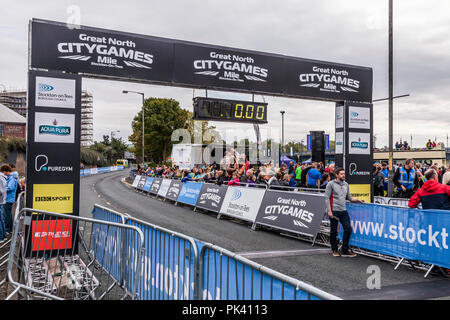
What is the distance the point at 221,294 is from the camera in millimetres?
3479

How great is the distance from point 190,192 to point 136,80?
31.8 feet

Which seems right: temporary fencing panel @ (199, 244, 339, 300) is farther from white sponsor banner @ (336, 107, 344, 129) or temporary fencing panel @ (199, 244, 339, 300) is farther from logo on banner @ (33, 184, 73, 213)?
white sponsor banner @ (336, 107, 344, 129)

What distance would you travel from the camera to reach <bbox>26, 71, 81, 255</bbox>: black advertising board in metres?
7.73

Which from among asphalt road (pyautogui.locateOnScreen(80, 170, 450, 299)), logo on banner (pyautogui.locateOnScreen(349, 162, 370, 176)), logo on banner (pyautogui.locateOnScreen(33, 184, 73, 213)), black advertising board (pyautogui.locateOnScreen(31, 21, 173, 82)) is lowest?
asphalt road (pyautogui.locateOnScreen(80, 170, 450, 299))

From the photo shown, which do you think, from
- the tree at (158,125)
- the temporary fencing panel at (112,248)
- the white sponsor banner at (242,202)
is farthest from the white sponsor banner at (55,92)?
the tree at (158,125)

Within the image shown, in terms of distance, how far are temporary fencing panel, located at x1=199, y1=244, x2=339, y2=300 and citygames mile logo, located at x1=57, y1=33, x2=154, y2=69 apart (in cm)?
643

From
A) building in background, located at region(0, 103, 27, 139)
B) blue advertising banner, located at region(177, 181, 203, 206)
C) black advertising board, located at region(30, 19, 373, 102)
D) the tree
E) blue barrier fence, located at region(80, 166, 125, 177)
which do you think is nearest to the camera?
black advertising board, located at region(30, 19, 373, 102)

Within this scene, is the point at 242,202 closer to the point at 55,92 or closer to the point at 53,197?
the point at 53,197

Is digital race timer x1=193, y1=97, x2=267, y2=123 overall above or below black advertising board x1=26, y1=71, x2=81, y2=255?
above

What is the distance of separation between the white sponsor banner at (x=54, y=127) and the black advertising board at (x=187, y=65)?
1.07m

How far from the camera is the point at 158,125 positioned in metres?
60.0

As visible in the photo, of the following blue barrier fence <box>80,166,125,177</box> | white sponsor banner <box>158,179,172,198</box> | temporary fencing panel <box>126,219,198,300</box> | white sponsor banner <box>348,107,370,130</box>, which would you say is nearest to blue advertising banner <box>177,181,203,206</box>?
white sponsor banner <box>158,179,172,198</box>

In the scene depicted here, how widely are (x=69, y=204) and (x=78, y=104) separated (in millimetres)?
2231
